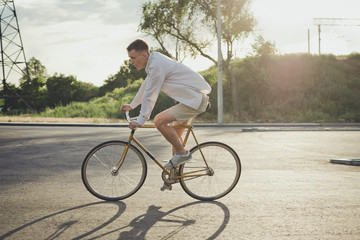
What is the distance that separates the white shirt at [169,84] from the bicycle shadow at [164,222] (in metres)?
1.07

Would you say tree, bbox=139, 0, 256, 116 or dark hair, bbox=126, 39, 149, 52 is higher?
tree, bbox=139, 0, 256, 116

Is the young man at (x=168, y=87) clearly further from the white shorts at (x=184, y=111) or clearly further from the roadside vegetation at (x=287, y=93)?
the roadside vegetation at (x=287, y=93)

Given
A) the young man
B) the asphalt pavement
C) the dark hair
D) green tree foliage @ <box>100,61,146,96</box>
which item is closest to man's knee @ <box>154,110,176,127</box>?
the young man

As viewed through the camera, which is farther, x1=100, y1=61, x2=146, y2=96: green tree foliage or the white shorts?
x1=100, y1=61, x2=146, y2=96: green tree foliage

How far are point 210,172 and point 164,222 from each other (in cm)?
124

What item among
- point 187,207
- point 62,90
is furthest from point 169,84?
point 62,90

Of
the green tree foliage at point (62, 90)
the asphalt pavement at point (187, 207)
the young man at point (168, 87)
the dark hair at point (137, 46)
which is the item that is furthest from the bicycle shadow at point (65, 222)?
the green tree foliage at point (62, 90)

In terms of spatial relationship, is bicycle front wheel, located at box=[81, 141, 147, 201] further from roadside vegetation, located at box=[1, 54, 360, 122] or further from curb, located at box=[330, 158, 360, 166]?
roadside vegetation, located at box=[1, 54, 360, 122]

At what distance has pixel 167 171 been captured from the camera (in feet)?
15.1

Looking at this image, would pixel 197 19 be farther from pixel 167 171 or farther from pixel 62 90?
pixel 62 90

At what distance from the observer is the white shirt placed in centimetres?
422

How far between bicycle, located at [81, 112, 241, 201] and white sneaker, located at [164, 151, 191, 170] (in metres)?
0.09

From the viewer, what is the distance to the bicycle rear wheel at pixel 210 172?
4.70m

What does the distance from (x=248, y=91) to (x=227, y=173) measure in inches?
896
